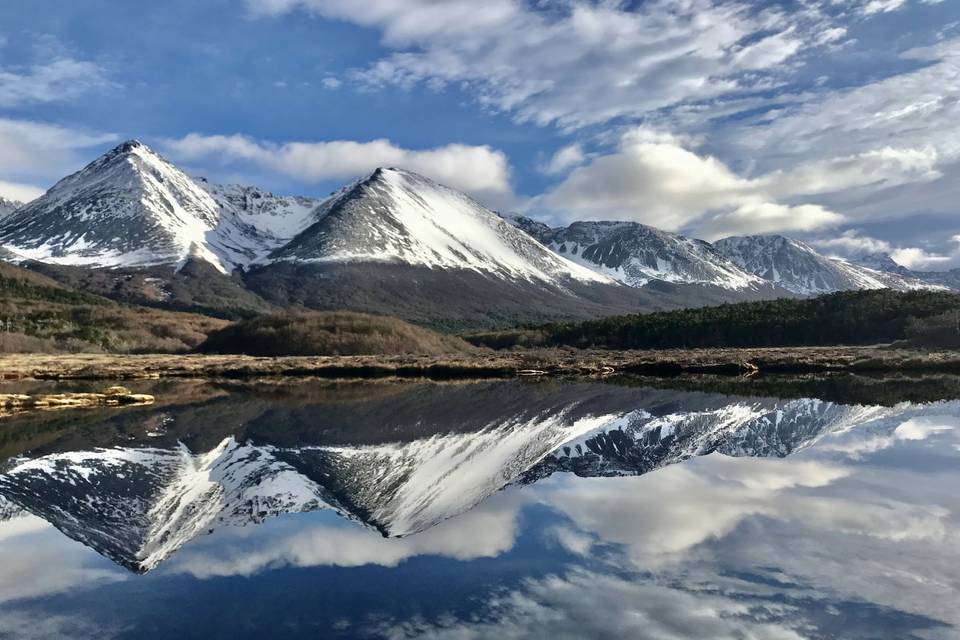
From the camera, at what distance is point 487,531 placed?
14.6 m

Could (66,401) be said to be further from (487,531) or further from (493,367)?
(493,367)

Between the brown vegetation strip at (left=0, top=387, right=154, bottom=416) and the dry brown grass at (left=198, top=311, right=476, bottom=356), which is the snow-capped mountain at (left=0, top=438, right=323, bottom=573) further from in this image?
the dry brown grass at (left=198, top=311, right=476, bottom=356)

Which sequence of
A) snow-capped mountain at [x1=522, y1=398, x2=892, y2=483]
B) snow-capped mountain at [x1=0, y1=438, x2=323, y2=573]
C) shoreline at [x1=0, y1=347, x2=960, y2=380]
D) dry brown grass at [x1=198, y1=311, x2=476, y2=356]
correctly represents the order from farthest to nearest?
1. dry brown grass at [x1=198, y1=311, x2=476, y2=356]
2. shoreline at [x1=0, y1=347, x2=960, y2=380]
3. snow-capped mountain at [x1=522, y1=398, x2=892, y2=483]
4. snow-capped mountain at [x1=0, y1=438, x2=323, y2=573]

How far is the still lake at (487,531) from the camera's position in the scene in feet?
34.4

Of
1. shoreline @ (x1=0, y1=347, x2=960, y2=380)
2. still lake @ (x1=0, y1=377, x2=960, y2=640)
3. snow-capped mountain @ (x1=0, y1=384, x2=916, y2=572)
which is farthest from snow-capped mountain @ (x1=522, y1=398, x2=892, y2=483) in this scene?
shoreline @ (x1=0, y1=347, x2=960, y2=380)

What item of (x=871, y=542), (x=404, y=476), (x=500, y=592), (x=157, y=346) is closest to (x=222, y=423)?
(x=404, y=476)

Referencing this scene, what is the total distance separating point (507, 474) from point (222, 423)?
17.6 m

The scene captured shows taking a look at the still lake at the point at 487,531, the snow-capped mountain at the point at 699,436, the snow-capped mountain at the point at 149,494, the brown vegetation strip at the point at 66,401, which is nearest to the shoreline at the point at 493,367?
the brown vegetation strip at the point at 66,401

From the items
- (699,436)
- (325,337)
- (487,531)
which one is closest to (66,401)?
(699,436)

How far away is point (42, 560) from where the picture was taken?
534 inches

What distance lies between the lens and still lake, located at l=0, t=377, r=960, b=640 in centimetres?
1048

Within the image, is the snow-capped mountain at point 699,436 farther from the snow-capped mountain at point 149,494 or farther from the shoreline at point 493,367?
the shoreline at point 493,367

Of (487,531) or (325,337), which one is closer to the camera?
(487,531)

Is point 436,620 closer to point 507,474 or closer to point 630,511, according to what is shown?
point 630,511
